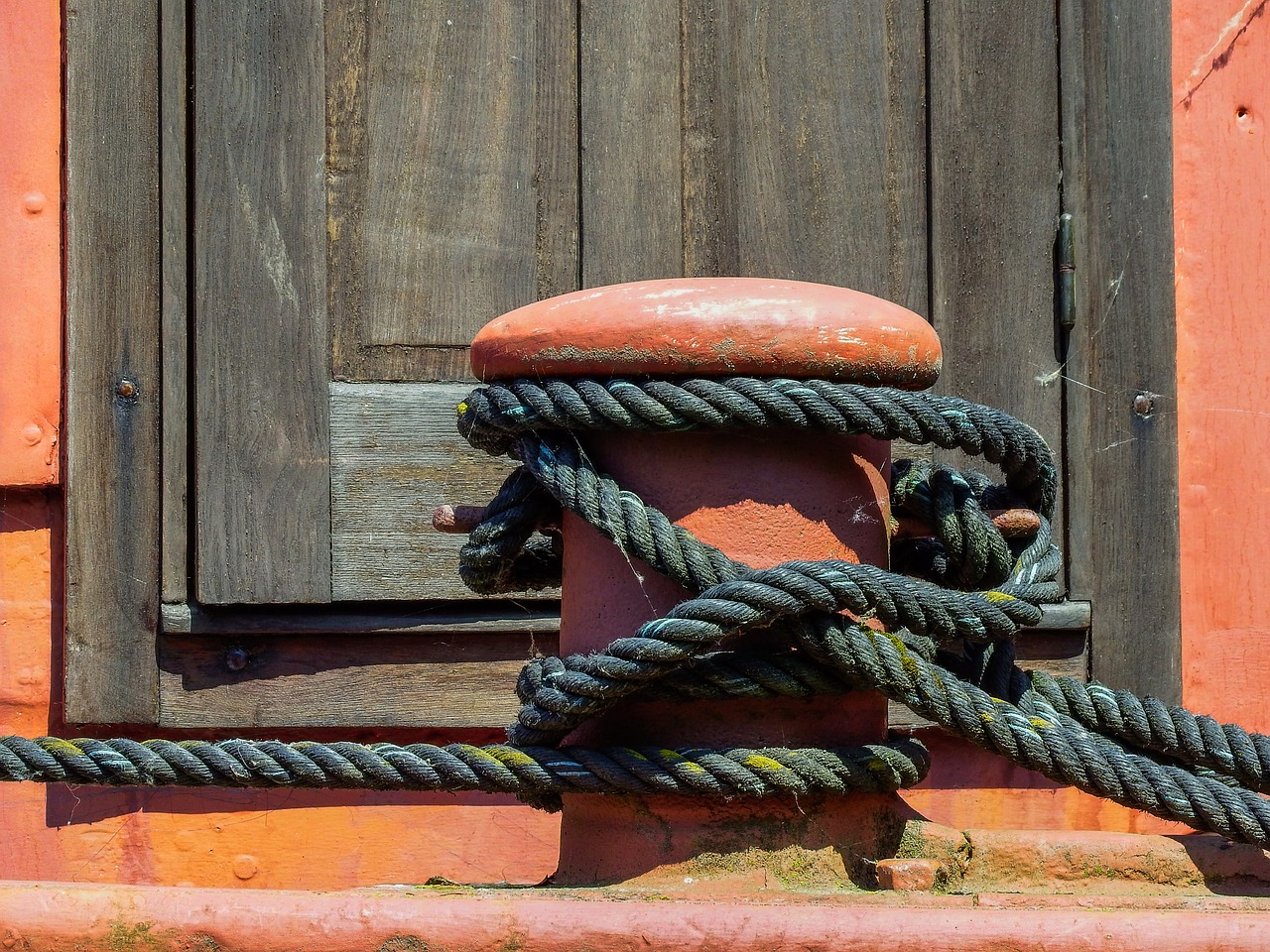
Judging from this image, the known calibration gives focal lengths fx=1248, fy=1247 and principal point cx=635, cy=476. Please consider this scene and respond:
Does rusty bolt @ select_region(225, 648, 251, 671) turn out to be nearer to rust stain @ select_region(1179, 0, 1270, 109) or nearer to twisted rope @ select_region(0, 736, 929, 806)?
twisted rope @ select_region(0, 736, 929, 806)

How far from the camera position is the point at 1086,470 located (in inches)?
85.3

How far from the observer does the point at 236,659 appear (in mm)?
2080

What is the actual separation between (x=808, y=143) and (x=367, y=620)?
3.69ft

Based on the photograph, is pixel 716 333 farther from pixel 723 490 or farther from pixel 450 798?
pixel 450 798

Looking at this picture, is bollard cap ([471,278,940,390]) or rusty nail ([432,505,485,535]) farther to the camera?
rusty nail ([432,505,485,535])

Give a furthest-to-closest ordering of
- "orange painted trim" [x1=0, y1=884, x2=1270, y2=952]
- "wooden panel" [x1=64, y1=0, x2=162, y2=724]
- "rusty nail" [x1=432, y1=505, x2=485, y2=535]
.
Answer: "wooden panel" [x1=64, y1=0, x2=162, y2=724] → "rusty nail" [x1=432, y1=505, x2=485, y2=535] → "orange painted trim" [x1=0, y1=884, x2=1270, y2=952]

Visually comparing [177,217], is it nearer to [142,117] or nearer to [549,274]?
[142,117]

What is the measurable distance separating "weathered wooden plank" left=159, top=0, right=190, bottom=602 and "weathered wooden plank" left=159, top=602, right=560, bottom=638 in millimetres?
52

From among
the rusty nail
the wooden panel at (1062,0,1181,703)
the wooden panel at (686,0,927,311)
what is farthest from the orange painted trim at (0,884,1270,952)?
the wooden panel at (686,0,927,311)

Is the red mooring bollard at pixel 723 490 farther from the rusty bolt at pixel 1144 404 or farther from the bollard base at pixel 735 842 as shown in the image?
the rusty bolt at pixel 1144 404

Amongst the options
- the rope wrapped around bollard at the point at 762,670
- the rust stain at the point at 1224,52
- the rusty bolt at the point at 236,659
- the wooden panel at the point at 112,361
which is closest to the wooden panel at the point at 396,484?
the rusty bolt at the point at 236,659

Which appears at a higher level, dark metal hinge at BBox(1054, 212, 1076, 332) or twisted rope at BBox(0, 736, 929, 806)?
dark metal hinge at BBox(1054, 212, 1076, 332)

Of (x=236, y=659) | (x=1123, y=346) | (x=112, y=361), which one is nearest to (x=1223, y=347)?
(x=1123, y=346)

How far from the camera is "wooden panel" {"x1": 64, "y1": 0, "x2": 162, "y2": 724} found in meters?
2.07
